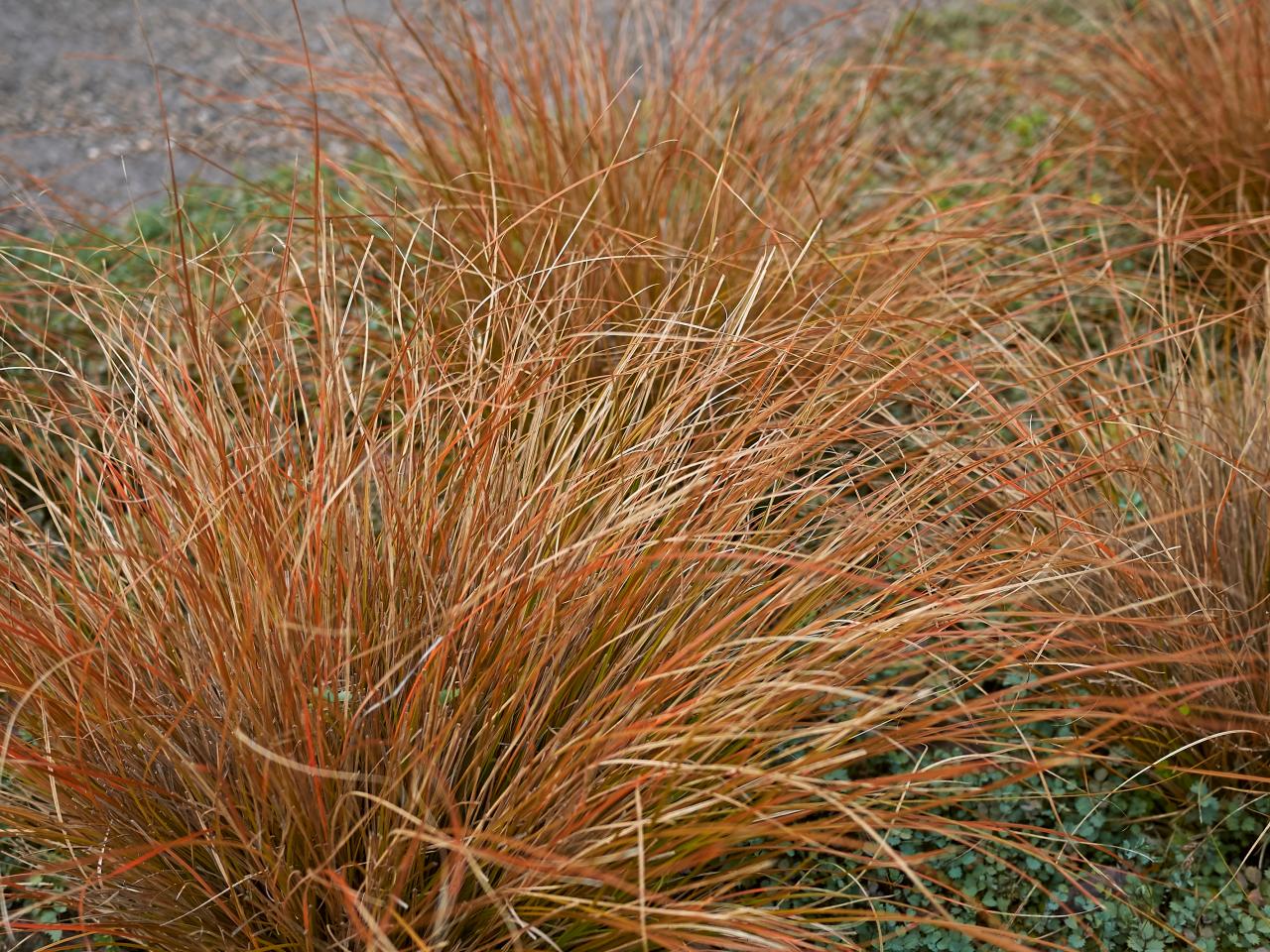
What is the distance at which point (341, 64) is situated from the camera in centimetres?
445

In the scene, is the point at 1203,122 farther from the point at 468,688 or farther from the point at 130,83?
the point at 130,83

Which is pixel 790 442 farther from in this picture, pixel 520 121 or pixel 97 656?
pixel 520 121

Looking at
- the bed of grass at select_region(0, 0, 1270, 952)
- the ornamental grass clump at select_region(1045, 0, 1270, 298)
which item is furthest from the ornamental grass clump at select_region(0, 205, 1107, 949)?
the ornamental grass clump at select_region(1045, 0, 1270, 298)

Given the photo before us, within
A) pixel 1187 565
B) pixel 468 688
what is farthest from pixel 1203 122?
pixel 468 688

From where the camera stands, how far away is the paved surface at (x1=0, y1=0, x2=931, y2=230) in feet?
14.8

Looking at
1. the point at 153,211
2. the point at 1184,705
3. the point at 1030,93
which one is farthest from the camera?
the point at 153,211

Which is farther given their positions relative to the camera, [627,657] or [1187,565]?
[1187,565]

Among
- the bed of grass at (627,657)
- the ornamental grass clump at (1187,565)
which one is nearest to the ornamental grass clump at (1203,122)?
the bed of grass at (627,657)

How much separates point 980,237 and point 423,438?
149cm

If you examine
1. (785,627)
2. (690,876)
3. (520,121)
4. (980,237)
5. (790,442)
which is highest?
(520,121)

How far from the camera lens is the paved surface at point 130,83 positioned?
4500 millimetres

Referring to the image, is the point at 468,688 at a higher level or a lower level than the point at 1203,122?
lower

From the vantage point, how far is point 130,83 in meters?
5.23

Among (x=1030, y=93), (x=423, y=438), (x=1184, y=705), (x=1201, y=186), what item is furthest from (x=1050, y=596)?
(x=1030, y=93)
